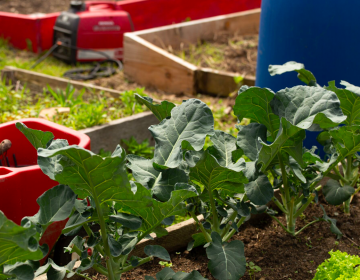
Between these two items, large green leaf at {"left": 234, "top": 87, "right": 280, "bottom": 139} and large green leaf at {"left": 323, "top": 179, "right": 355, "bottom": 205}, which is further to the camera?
large green leaf at {"left": 323, "top": 179, "right": 355, "bottom": 205}

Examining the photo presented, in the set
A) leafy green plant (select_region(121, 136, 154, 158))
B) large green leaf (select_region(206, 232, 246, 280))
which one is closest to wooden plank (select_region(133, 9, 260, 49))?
leafy green plant (select_region(121, 136, 154, 158))

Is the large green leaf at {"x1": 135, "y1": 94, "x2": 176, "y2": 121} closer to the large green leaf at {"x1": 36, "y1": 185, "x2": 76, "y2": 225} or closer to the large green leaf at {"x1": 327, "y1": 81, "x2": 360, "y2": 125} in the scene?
the large green leaf at {"x1": 36, "y1": 185, "x2": 76, "y2": 225}

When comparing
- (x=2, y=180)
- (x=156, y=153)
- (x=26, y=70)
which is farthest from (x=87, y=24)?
(x=156, y=153)

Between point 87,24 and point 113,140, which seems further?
point 87,24

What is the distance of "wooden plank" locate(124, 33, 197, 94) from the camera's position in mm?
3377

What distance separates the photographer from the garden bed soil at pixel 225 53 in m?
3.76

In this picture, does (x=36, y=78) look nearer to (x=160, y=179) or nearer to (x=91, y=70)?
(x=91, y=70)

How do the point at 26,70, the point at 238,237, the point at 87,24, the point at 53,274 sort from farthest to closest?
the point at 87,24
the point at 26,70
the point at 238,237
the point at 53,274

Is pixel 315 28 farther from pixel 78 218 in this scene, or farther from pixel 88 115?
pixel 78 218

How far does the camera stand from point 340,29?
1.89m

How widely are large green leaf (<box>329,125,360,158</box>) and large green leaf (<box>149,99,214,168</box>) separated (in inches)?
18.7

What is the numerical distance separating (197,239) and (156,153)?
46 centimetres

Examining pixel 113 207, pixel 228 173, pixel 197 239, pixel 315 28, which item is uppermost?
pixel 315 28

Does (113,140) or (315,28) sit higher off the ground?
(315,28)
